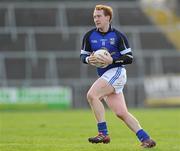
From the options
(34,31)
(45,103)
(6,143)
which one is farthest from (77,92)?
(6,143)

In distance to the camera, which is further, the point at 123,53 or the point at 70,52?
the point at 70,52

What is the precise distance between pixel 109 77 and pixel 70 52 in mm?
26167

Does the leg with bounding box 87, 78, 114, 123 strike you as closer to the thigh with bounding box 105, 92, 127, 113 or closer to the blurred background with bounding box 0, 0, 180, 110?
the thigh with bounding box 105, 92, 127, 113

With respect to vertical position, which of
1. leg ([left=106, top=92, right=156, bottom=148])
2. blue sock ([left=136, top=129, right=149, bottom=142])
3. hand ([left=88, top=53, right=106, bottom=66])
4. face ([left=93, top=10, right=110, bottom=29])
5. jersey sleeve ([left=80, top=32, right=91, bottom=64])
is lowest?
blue sock ([left=136, top=129, right=149, bottom=142])

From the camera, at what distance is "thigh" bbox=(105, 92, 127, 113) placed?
460 inches

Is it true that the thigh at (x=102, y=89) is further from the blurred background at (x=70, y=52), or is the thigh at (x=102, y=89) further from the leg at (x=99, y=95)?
the blurred background at (x=70, y=52)

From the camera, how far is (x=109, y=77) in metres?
11.7

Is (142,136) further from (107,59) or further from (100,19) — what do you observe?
(100,19)

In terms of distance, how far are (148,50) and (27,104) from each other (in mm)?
9011

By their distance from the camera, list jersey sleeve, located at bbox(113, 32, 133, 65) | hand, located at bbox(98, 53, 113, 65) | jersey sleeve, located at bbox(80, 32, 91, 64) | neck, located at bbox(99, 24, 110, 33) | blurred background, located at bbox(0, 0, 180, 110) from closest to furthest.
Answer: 1. hand, located at bbox(98, 53, 113, 65)
2. jersey sleeve, located at bbox(113, 32, 133, 65)
3. neck, located at bbox(99, 24, 110, 33)
4. jersey sleeve, located at bbox(80, 32, 91, 64)
5. blurred background, located at bbox(0, 0, 180, 110)

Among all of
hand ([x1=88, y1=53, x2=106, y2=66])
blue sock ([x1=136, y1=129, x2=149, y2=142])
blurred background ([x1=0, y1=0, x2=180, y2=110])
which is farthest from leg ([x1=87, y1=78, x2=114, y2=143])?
blurred background ([x1=0, y1=0, x2=180, y2=110])

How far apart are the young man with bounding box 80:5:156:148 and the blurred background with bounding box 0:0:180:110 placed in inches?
823

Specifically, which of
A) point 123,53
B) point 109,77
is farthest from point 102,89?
point 123,53

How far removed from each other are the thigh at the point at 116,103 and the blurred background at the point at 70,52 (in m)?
20.9
